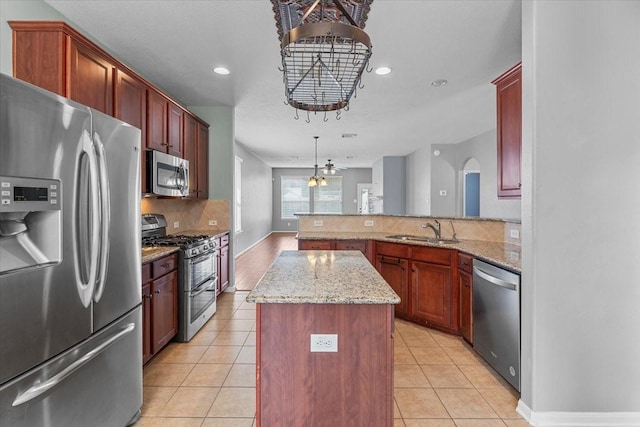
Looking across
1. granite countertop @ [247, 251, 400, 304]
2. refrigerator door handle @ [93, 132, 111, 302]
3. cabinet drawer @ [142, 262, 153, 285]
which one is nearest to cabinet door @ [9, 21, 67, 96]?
refrigerator door handle @ [93, 132, 111, 302]

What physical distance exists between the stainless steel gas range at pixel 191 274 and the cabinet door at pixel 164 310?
2.7 inches

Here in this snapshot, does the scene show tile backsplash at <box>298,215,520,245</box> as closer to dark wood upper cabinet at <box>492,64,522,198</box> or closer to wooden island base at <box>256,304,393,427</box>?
dark wood upper cabinet at <box>492,64,522,198</box>

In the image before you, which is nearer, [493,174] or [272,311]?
[272,311]

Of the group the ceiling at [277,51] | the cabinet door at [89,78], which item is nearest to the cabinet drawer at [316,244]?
the ceiling at [277,51]

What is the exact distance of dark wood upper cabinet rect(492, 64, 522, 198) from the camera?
2.63 m

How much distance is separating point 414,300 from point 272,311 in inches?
91.7

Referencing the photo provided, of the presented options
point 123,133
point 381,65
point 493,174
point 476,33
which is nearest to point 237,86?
point 381,65

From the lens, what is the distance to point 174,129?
3598 mm

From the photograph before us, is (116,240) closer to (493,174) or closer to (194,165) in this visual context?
(194,165)

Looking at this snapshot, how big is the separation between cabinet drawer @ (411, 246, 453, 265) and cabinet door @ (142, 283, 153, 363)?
8.14 ft

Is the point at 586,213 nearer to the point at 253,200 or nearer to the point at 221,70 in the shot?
the point at 221,70

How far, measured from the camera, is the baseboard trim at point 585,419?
192 centimetres

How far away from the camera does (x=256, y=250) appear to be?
848 centimetres

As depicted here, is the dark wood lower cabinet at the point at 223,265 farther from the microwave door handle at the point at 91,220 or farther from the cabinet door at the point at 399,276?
the microwave door handle at the point at 91,220
